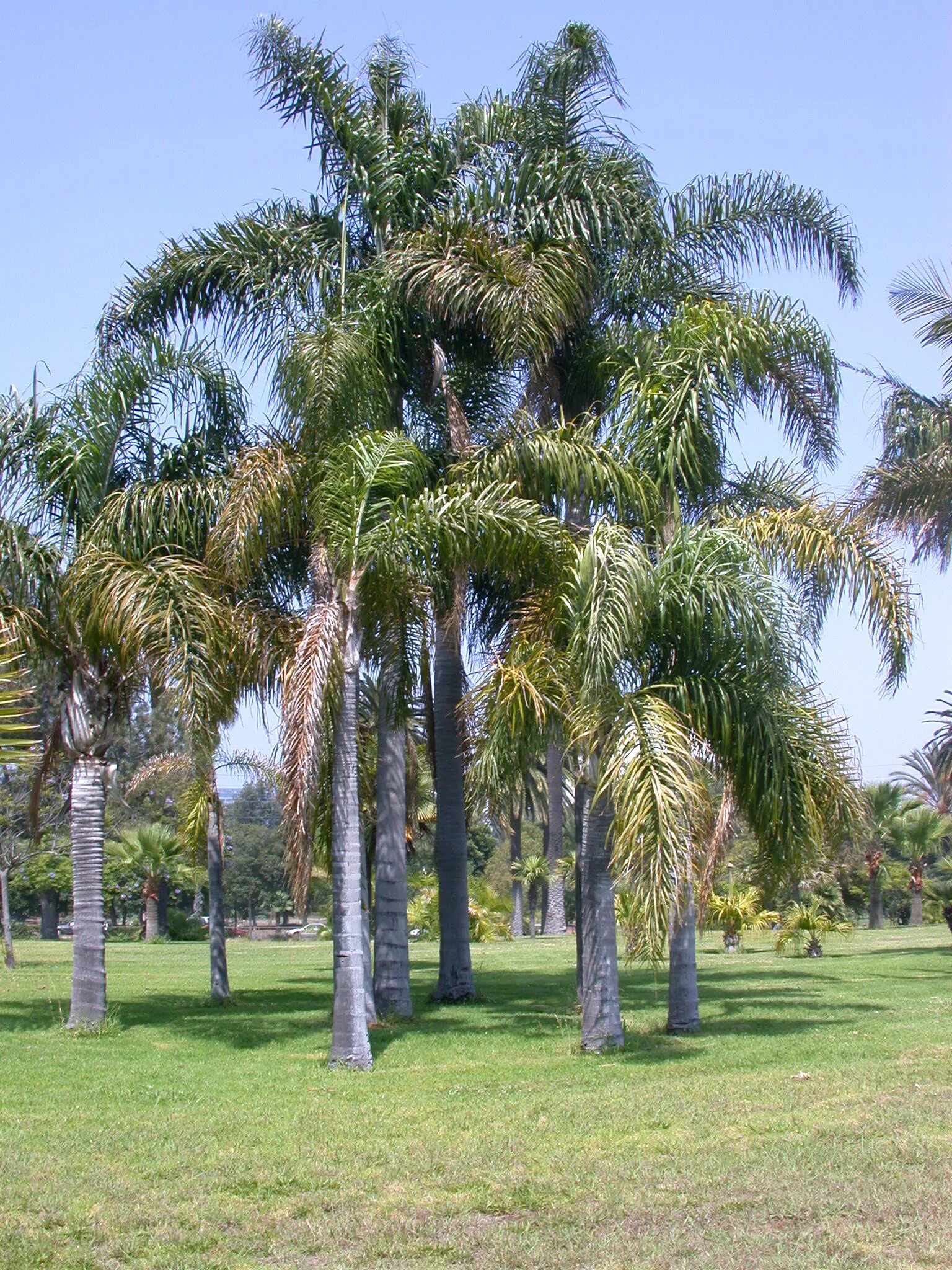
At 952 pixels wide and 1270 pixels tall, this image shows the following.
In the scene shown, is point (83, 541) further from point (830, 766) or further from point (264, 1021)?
point (830, 766)

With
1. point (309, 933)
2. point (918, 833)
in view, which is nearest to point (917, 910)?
point (918, 833)

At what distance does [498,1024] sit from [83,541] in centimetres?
715

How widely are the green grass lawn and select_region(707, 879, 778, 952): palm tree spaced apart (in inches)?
503

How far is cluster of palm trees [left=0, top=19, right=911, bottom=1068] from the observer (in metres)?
11.4

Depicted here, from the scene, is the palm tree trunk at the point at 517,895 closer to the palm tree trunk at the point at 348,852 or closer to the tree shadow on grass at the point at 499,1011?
the tree shadow on grass at the point at 499,1011

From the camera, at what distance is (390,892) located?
15.4 m

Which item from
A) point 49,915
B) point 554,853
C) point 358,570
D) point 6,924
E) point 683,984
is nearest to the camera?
point 358,570

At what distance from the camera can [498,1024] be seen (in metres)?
14.8

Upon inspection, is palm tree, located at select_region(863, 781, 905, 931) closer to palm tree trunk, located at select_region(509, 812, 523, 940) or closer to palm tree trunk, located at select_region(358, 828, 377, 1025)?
palm tree trunk, located at select_region(509, 812, 523, 940)

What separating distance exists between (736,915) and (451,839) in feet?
42.7

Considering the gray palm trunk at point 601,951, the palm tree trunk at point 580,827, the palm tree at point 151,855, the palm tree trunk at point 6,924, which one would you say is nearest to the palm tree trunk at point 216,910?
the palm tree trunk at point 580,827

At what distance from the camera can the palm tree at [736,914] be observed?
28141mm

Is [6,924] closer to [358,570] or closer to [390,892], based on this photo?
[390,892]

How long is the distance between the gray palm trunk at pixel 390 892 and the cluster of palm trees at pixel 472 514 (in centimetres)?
4
